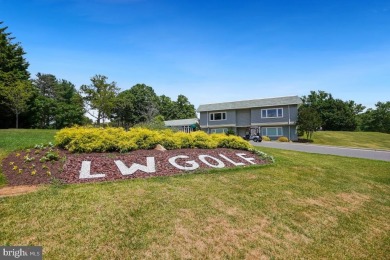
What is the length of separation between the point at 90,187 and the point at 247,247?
4.18 m

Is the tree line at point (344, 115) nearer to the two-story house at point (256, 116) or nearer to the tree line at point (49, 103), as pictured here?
the two-story house at point (256, 116)

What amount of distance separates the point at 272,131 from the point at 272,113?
99.8 inches

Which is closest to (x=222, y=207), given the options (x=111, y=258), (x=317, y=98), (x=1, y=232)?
(x=111, y=258)

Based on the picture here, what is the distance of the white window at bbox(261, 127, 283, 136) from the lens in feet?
111

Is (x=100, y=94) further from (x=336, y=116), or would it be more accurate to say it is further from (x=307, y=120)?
(x=336, y=116)

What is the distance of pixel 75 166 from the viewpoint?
7.66 metres

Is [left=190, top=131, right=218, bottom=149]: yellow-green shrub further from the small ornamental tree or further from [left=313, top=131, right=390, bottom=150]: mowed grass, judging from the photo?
[left=313, top=131, right=390, bottom=150]: mowed grass

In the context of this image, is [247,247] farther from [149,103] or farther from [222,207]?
[149,103]

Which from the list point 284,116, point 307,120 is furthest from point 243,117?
point 307,120

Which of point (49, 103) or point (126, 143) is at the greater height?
point (49, 103)

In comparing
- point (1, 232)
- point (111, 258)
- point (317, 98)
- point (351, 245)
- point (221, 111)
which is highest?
point (317, 98)

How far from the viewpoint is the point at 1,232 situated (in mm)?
4027

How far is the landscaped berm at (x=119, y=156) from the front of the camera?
7195mm

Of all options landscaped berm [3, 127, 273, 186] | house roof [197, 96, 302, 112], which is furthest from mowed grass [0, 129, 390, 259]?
house roof [197, 96, 302, 112]
